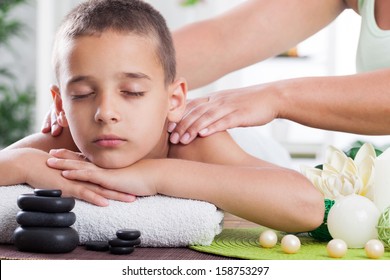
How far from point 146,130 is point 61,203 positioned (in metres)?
0.31

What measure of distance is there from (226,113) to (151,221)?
391mm

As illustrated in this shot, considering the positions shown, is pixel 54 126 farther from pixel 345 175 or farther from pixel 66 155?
pixel 345 175

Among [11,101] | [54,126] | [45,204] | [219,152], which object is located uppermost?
[11,101]

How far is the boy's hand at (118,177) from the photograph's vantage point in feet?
4.38

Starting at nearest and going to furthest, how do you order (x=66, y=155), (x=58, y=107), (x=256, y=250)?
(x=256, y=250) → (x=66, y=155) → (x=58, y=107)

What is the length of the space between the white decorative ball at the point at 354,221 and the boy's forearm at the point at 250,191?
0.04m

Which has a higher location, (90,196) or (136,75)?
(136,75)

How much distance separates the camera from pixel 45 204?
1124mm

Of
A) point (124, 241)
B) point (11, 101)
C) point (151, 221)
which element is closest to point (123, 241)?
point (124, 241)

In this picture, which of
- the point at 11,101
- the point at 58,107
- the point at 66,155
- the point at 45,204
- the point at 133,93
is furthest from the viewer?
the point at 11,101

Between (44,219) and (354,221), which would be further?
(354,221)

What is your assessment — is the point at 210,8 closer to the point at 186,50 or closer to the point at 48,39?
the point at 48,39

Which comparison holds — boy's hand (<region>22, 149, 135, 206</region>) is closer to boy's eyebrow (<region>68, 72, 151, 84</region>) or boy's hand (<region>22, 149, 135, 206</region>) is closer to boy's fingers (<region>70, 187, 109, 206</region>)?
boy's fingers (<region>70, 187, 109, 206</region>)

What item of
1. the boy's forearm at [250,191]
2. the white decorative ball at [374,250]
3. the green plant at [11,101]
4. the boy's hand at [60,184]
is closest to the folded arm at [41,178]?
the boy's hand at [60,184]
